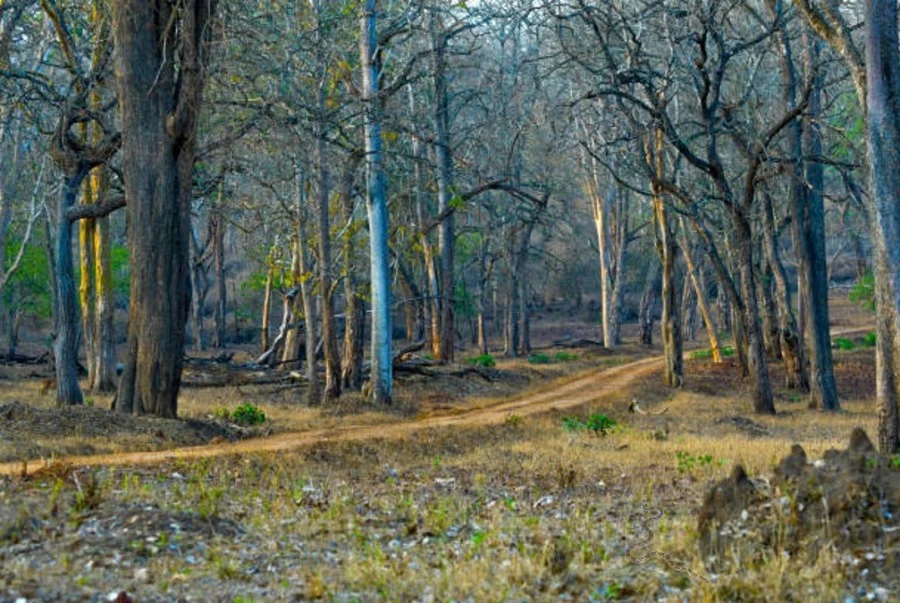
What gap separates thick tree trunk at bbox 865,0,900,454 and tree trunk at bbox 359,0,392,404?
35.2 ft

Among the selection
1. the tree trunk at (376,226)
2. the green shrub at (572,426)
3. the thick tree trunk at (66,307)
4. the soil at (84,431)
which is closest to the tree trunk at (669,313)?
the tree trunk at (376,226)

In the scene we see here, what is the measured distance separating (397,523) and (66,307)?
12.2 metres

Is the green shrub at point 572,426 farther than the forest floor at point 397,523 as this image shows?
Yes

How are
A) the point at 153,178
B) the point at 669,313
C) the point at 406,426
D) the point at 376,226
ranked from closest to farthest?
the point at 153,178, the point at 406,426, the point at 376,226, the point at 669,313

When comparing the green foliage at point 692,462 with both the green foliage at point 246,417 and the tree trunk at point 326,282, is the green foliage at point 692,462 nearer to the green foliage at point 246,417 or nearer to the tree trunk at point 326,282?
the green foliage at point 246,417

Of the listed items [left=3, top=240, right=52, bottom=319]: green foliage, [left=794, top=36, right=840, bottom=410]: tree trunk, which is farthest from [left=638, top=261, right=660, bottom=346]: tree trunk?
[left=3, top=240, right=52, bottom=319]: green foliage

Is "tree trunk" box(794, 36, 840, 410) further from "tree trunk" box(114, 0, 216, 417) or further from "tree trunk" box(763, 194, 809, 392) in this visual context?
"tree trunk" box(114, 0, 216, 417)

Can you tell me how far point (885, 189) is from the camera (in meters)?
Answer: 12.6

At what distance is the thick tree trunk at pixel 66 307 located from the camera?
19.2 metres

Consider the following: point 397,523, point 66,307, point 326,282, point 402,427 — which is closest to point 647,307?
point 326,282

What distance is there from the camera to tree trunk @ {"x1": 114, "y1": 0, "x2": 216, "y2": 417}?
16188mm

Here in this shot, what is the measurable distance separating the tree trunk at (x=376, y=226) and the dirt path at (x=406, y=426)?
68.8 inches

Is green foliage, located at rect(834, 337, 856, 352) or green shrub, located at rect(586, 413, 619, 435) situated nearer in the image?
green shrub, located at rect(586, 413, 619, 435)

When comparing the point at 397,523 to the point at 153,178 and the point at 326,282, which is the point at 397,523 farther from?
the point at 326,282
